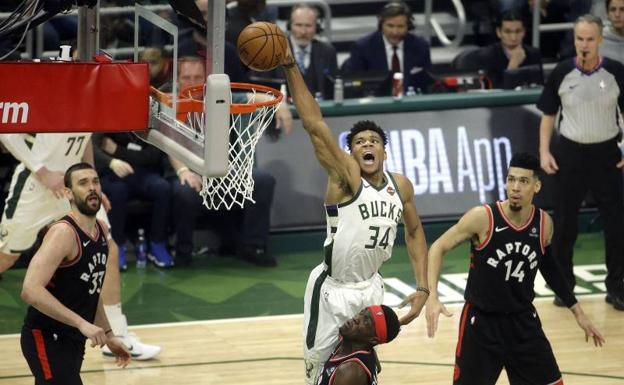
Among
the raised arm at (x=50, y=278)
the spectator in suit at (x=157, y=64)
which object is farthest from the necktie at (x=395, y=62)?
the raised arm at (x=50, y=278)

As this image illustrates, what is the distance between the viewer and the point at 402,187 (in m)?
8.01

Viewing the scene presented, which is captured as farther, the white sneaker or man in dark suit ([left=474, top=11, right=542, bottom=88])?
man in dark suit ([left=474, top=11, right=542, bottom=88])

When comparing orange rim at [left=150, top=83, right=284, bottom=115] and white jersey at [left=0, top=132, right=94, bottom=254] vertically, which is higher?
orange rim at [left=150, top=83, right=284, bottom=115]

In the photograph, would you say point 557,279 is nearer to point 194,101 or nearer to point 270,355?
point 194,101

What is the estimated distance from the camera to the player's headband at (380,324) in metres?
6.78

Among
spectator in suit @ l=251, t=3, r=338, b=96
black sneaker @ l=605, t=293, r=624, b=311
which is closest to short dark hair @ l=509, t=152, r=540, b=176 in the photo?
black sneaker @ l=605, t=293, r=624, b=311

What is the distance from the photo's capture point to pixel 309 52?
13062mm

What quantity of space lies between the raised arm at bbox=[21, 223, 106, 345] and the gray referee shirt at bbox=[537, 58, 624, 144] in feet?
16.0

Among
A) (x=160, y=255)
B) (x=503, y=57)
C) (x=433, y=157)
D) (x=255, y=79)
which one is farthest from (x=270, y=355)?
(x=503, y=57)

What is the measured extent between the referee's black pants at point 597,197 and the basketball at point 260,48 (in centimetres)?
464

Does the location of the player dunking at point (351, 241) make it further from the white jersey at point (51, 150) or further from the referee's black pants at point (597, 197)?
the referee's black pants at point (597, 197)

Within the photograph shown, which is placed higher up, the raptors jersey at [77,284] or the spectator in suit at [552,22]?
the spectator in suit at [552,22]

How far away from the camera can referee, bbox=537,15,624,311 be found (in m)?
11.1

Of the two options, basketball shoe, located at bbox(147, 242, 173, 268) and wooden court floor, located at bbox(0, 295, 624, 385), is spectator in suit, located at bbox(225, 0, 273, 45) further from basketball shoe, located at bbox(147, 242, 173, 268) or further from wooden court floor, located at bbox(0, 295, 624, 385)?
wooden court floor, located at bbox(0, 295, 624, 385)
